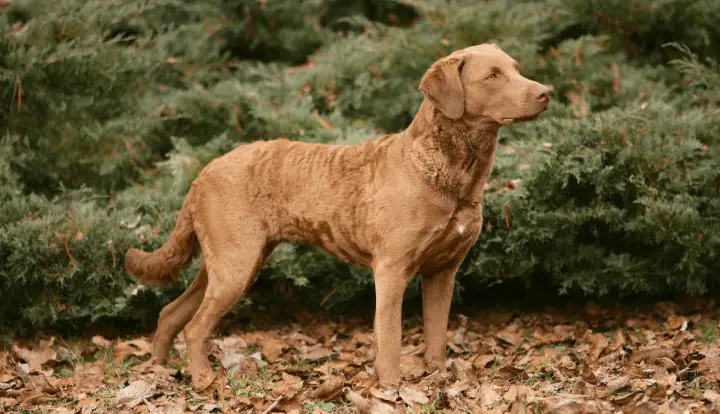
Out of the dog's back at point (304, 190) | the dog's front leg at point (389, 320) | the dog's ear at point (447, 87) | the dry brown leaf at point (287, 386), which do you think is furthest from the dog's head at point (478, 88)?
the dry brown leaf at point (287, 386)

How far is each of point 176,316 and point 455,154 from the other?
92.7 inches

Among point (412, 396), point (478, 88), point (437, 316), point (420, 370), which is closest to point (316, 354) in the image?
point (420, 370)

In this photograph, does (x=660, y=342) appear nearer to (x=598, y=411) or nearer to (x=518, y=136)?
(x=598, y=411)

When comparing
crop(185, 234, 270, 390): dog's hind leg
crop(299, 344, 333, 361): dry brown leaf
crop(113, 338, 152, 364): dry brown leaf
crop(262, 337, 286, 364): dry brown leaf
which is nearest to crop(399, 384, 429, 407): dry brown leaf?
crop(185, 234, 270, 390): dog's hind leg

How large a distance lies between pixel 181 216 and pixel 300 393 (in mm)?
1690

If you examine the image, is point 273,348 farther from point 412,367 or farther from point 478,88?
point 478,88

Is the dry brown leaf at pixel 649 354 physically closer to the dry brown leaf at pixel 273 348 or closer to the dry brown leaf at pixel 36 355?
the dry brown leaf at pixel 273 348

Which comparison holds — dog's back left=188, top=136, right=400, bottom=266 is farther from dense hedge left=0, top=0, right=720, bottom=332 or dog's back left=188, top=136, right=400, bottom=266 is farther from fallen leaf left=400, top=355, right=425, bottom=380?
dense hedge left=0, top=0, right=720, bottom=332

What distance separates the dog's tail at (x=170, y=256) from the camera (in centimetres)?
517

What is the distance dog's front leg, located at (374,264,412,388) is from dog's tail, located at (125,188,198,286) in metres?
1.57

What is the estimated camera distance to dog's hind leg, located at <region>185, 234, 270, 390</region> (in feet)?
15.8

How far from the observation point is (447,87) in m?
4.11

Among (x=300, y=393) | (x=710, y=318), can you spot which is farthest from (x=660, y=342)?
(x=300, y=393)

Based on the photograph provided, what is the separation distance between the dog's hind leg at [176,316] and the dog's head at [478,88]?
7.14ft
